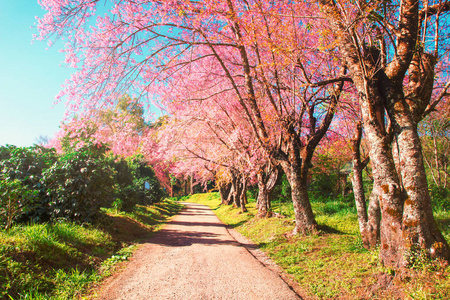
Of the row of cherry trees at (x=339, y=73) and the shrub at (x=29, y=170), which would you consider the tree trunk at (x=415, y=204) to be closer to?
the row of cherry trees at (x=339, y=73)

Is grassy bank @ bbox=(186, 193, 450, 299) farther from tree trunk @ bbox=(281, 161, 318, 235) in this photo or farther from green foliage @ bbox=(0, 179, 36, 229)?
green foliage @ bbox=(0, 179, 36, 229)

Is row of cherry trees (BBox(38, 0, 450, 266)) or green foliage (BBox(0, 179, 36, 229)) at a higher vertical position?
row of cherry trees (BBox(38, 0, 450, 266))

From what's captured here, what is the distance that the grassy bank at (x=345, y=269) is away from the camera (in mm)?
3314

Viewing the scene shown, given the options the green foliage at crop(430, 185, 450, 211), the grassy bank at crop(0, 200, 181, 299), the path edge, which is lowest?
the path edge

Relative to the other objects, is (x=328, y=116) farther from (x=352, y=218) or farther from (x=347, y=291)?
(x=347, y=291)

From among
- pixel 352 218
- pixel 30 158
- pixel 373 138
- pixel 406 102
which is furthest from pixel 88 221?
pixel 352 218

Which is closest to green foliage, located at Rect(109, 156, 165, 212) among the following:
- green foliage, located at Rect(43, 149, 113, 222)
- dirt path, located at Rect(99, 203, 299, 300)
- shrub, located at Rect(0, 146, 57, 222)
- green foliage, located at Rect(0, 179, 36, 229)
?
green foliage, located at Rect(43, 149, 113, 222)

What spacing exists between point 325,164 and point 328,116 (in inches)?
391

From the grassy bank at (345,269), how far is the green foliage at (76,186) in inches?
199

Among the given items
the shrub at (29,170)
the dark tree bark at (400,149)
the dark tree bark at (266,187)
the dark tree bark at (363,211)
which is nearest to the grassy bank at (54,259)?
the shrub at (29,170)

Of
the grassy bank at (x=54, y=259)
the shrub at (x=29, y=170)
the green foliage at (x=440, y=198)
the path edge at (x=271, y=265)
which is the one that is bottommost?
the path edge at (x=271, y=265)

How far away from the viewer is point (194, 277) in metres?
4.42

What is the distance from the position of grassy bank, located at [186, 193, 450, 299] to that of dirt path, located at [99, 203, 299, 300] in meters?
0.58

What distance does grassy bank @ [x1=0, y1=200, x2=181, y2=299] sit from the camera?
3303mm
